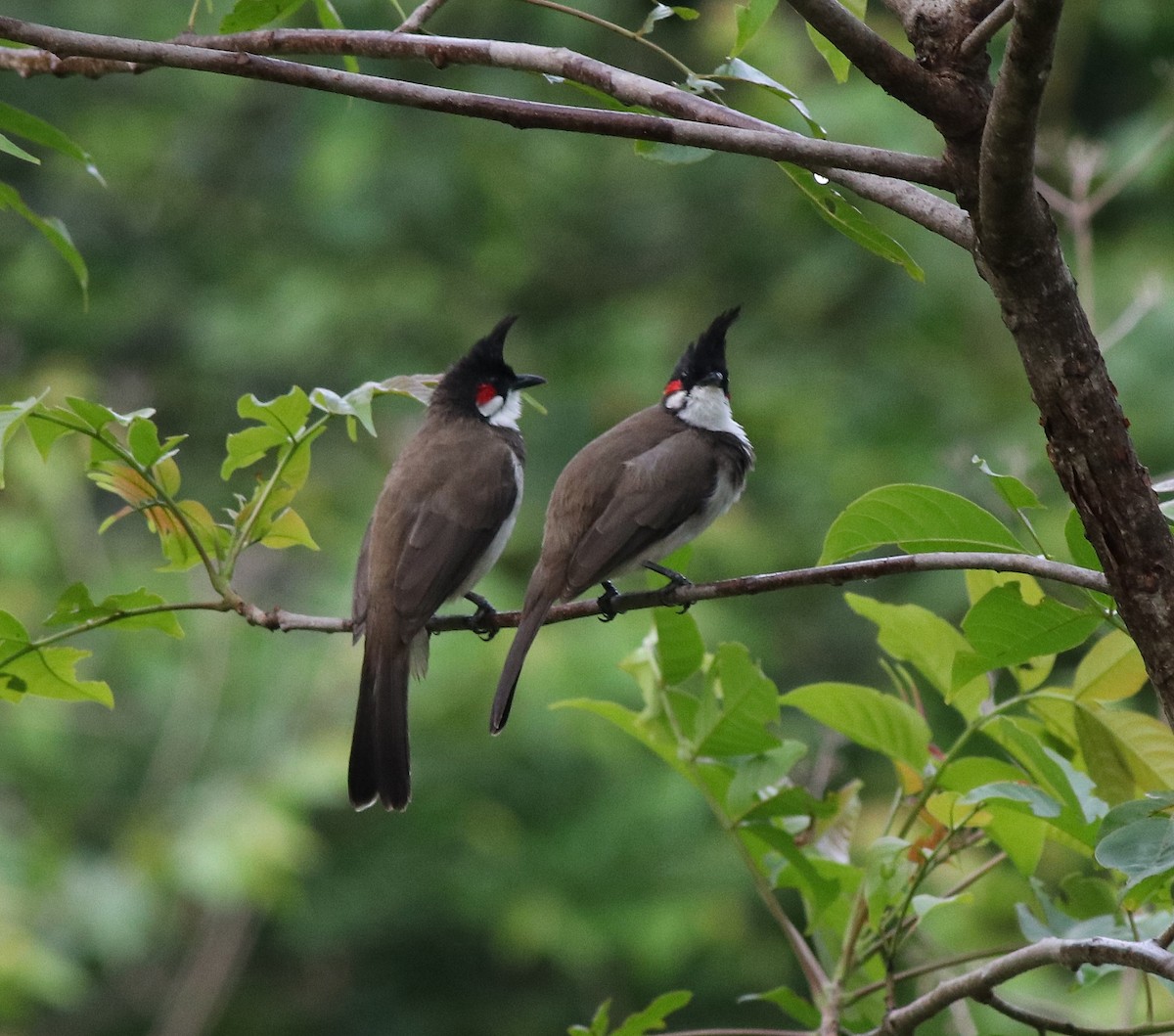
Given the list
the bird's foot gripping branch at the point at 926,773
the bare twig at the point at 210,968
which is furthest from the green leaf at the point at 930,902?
the bare twig at the point at 210,968

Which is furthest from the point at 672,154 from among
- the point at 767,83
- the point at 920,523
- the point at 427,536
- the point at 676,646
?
the point at 427,536

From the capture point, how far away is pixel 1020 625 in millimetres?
1394

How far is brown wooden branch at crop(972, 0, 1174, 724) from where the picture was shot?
105 cm

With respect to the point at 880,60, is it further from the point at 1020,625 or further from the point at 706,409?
the point at 706,409

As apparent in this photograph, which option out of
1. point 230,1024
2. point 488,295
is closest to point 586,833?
point 230,1024

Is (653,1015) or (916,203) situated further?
(653,1015)

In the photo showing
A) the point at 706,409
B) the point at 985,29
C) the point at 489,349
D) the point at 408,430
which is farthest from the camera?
the point at 408,430

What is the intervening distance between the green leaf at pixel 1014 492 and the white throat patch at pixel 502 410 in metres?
2.14

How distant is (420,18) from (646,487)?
147 centimetres

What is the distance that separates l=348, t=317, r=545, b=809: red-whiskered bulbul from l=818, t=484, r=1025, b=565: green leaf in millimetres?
1194

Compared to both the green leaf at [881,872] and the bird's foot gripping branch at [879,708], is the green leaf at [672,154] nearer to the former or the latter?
the bird's foot gripping branch at [879,708]

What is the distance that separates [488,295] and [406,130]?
975mm

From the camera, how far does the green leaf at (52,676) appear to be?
155cm

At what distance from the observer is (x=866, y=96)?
679cm
